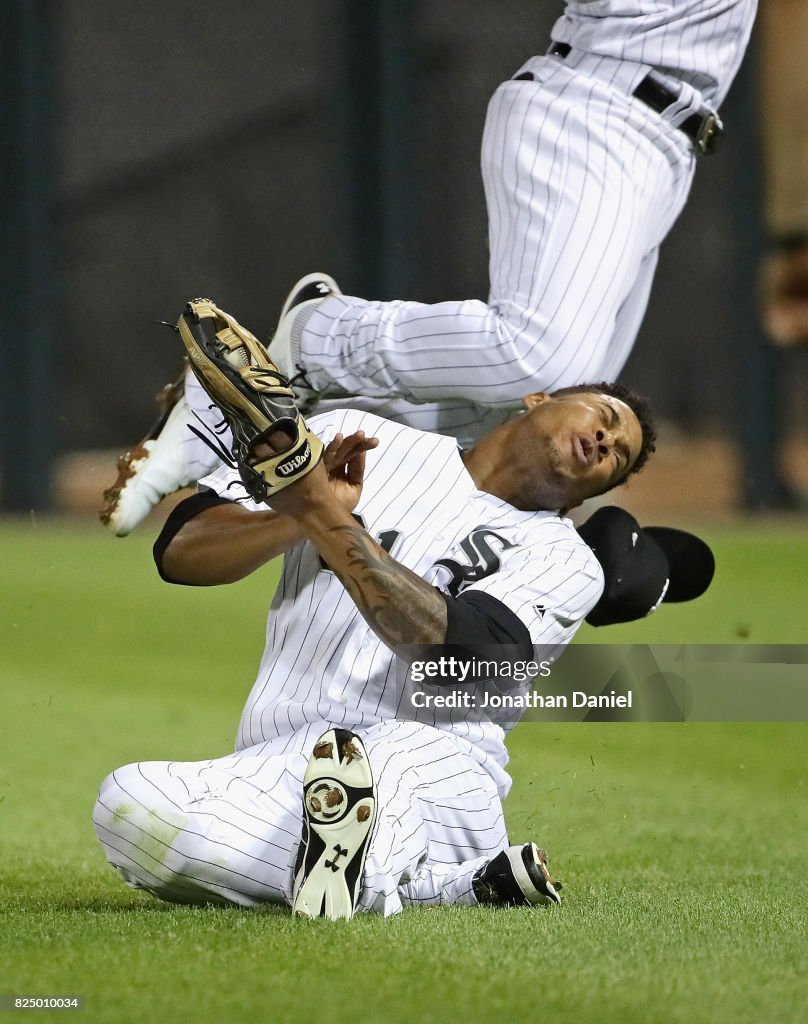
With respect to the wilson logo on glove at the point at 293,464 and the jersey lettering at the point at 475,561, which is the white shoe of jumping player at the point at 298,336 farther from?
the wilson logo on glove at the point at 293,464

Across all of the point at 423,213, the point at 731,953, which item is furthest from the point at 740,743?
the point at 423,213

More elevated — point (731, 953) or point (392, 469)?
point (392, 469)

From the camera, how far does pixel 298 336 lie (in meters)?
2.09

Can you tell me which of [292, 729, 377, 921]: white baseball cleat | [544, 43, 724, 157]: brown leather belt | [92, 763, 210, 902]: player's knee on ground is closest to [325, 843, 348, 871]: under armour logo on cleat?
[292, 729, 377, 921]: white baseball cleat

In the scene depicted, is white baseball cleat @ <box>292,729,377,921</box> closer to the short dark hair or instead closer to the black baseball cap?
the black baseball cap

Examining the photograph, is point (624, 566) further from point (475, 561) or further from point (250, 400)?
point (250, 400)

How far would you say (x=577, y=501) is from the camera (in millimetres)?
1888

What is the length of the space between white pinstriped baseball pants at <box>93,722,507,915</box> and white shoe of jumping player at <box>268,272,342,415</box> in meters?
0.60

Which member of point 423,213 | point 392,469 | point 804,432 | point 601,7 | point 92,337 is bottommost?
point 804,432

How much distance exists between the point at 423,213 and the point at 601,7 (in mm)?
2191

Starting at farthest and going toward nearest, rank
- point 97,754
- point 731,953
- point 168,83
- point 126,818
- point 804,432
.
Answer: point 804,432 → point 168,83 → point 97,754 → point 126,818 → point 731,953

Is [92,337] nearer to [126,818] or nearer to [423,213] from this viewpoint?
[423,213]

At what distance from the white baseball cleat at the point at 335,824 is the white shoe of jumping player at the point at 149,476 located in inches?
29.7

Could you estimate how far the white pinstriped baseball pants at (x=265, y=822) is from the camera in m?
1.47
